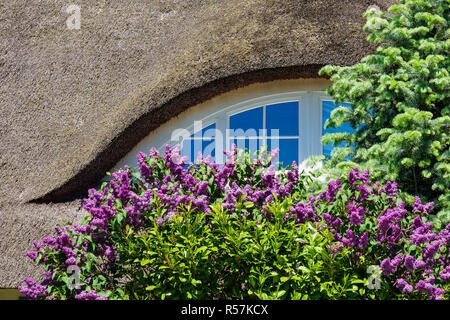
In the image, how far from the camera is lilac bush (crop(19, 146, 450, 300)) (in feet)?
12.2

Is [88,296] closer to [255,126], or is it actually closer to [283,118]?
[255,126]

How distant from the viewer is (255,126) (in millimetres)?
6398

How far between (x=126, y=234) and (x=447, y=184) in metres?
3.30

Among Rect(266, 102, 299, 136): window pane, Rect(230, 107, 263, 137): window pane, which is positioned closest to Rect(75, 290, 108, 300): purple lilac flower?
Rect(230, 107, 263, 137): window pane

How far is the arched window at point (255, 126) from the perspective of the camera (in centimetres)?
629

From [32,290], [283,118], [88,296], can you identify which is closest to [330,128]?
[283,118]

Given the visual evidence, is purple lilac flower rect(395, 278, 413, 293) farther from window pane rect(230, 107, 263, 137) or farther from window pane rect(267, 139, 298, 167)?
window pane rect(230, 107, 263, 137)

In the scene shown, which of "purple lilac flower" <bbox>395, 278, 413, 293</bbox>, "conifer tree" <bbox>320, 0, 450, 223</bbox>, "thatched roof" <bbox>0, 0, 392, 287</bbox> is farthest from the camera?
"thatched roof" <bbox>0, 0, 392, 287</bbox>

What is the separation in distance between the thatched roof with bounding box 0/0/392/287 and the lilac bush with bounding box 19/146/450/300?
191 cm

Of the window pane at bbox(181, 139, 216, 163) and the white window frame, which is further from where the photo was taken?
the window pane at bbox(181, 139, 216, 163)

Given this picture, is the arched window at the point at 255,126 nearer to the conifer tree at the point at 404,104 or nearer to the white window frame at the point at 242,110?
the white window frame at the point at 242,110

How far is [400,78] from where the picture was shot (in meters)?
5.68

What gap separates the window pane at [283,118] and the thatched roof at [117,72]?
394mm
